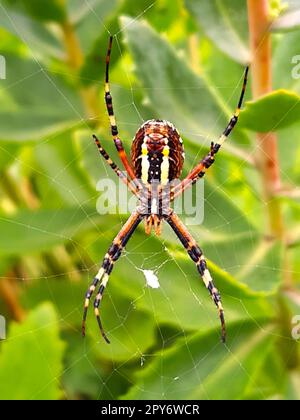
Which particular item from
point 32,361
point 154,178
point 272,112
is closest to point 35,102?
point 154,178

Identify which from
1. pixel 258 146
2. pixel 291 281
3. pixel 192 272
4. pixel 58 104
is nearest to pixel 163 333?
pixel 192 272

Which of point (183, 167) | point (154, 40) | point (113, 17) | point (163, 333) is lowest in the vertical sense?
point (163, 333)

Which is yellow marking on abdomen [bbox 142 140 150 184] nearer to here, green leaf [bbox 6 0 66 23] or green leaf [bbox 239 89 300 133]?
green leaf [bbox 239 89 300 133]

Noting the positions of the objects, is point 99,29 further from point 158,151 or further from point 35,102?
point 158,151

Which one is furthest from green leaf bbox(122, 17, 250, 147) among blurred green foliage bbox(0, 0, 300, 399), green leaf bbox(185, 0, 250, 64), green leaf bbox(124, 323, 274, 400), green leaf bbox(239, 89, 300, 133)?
green leaf bbox(124, 323, 274, 400)

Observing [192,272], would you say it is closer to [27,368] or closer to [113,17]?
[27,368]
